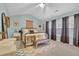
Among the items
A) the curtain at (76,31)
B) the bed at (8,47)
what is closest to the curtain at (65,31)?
the curtain at (76,31)

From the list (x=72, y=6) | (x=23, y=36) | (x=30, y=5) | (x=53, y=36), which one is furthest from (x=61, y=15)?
(x=23, y=36)

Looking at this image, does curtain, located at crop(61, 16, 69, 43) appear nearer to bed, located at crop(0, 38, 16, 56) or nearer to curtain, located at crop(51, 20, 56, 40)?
curtain, located at crop(51, 20, 56, 40)

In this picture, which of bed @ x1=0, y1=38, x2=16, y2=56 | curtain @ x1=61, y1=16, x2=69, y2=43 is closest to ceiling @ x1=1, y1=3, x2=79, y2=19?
curtain @ x1=61, y1=16, x2=69, y2=43

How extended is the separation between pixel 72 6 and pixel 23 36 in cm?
90

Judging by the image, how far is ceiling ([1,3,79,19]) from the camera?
6.41 feet

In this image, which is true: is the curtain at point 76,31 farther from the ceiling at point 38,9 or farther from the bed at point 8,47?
the bed at point 8,47

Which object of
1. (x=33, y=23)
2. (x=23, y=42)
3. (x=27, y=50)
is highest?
(x=33, y=23)

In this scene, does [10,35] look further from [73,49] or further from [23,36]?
[73,49]

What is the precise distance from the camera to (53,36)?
79.8 inches

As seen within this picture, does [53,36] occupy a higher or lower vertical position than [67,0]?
lower

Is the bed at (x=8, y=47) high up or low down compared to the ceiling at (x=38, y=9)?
down

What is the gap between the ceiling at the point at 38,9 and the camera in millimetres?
1954

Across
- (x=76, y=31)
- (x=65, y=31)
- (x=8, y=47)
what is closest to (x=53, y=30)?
(x=65, y=31)

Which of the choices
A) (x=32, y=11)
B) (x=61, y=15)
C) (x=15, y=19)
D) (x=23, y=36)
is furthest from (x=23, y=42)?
(x=61, y=15)
